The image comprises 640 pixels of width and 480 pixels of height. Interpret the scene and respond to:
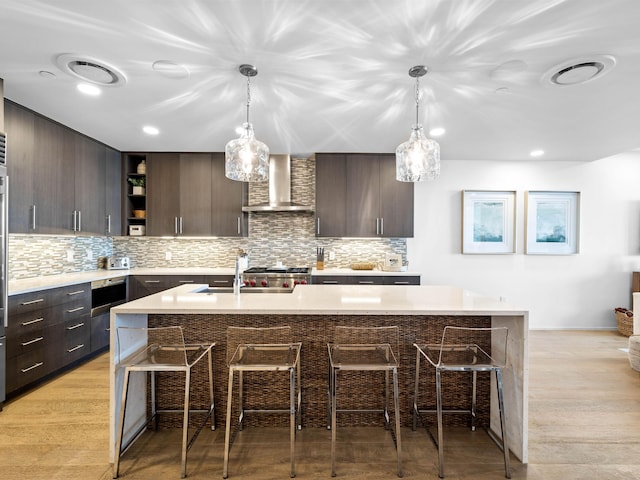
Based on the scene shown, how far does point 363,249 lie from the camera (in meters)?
5.03

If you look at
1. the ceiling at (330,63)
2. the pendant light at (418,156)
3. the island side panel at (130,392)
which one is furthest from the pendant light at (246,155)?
the island side panel at (130,392)

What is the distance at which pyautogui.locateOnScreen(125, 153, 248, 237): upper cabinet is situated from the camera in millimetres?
4711

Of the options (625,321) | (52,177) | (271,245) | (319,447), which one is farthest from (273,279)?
(625,321)

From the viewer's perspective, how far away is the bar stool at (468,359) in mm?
1904

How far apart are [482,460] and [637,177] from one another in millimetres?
5423

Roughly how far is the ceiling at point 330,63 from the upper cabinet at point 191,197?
886 mm

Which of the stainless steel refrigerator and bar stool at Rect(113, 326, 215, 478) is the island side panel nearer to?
bar stool at Rect(113, 326, 215, 478)

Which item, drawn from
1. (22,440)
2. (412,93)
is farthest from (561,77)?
(22,440)

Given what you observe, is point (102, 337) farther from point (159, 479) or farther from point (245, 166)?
point (245, 166)

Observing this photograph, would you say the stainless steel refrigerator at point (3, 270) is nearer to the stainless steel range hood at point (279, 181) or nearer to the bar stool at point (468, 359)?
the stainless steel range hood at point (279, 181)

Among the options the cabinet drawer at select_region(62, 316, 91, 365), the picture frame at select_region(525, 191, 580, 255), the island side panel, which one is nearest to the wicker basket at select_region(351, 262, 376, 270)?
the picture frame at select_region(525, 191, 580, 255)

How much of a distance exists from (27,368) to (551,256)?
6529 millimetres

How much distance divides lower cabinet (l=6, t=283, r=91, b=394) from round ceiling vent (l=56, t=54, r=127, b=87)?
6.13 ft

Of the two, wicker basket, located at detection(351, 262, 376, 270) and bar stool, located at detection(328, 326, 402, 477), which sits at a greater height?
wicker basket, located at detection(351, 262, 376, 270)
